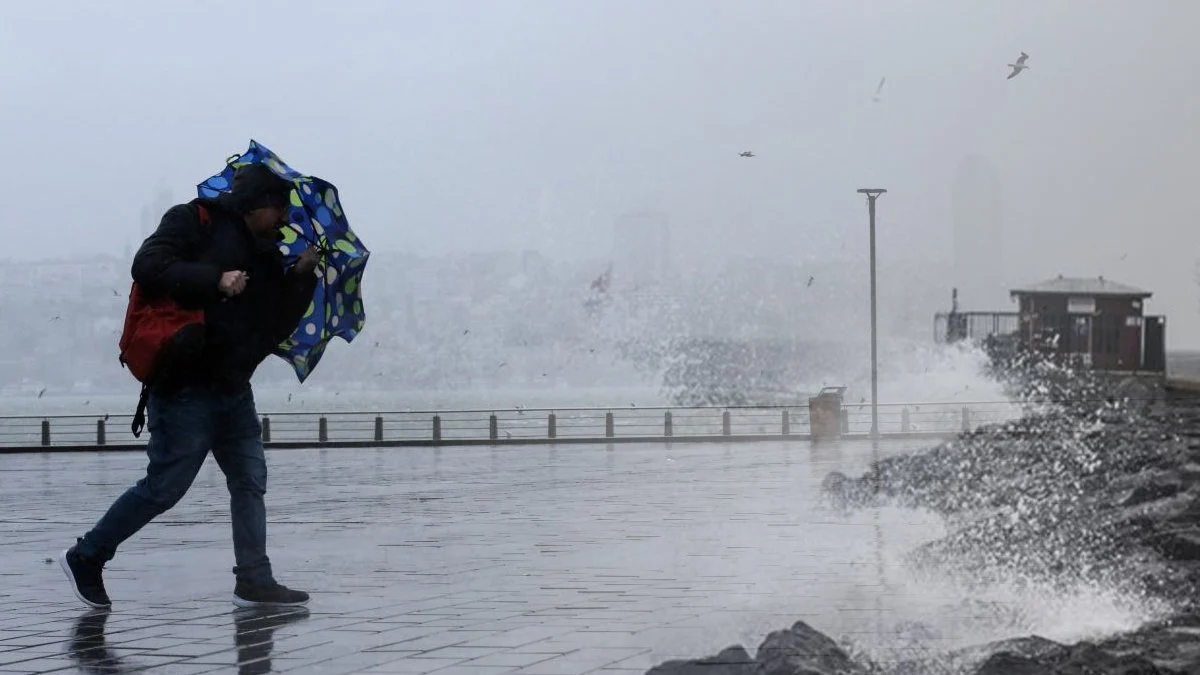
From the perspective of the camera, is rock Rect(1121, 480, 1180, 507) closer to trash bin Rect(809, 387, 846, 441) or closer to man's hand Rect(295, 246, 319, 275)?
man's hand Rect(295, 246, 319, 275)

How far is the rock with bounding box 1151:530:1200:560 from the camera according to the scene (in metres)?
8.96

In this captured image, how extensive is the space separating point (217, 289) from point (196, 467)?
33.1 inches

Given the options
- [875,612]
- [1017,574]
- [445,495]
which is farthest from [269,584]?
[445,495]

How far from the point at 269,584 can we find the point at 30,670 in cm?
191

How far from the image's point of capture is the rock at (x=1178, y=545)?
8.96m

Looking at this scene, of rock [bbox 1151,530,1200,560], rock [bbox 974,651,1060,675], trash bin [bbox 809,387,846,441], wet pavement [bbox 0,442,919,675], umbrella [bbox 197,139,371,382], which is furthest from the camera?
trash bin [bbox 809,387,846,441]

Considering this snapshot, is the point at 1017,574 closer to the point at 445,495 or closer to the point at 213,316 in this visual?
the point at 213,316

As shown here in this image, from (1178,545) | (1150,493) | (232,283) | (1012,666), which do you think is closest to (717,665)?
(1012,666)

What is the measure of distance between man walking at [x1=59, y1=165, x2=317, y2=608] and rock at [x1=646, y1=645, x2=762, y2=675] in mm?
2680

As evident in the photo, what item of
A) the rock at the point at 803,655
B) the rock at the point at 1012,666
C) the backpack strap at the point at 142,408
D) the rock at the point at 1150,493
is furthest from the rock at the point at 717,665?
the rock at the point at 1150,493

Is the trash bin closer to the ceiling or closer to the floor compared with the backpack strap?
closer to the floor

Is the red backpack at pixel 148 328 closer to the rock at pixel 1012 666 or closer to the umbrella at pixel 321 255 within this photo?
the umbrella at pixel 321 255

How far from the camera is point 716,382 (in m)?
192

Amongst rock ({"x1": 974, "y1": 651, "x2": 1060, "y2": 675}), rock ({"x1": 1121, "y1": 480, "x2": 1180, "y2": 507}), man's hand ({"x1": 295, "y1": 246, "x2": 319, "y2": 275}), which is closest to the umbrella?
man's hand ({"x1": 295, "y1": 246, "x2": 319, "y2": 275})
